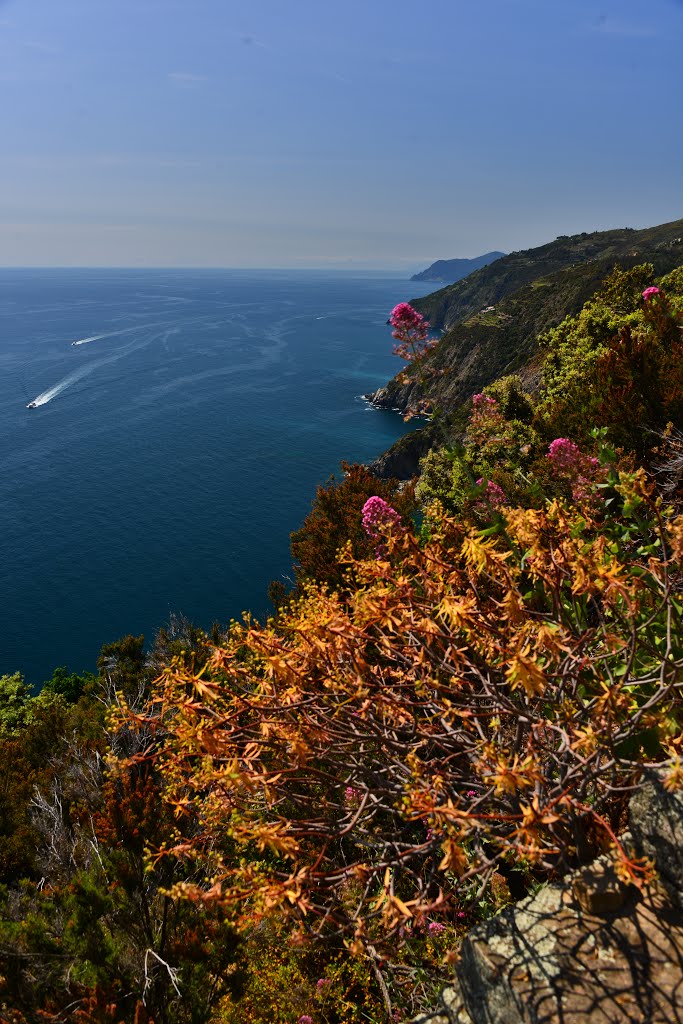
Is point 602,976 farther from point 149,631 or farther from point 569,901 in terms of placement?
point 149,631

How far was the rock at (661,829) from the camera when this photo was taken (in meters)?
3.19

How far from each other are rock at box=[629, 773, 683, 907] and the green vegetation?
0.15 meters

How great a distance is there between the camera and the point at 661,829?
327cm

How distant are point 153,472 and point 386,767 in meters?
64.8

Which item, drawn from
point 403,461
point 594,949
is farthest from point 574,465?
point 403,461

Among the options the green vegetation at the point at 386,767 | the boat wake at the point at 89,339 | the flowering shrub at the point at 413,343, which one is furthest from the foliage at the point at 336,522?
the boat wake at the point at 89,339

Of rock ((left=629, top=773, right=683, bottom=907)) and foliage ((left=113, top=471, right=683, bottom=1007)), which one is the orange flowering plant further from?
rock ((left=629, top=773, right=683, bottom=907))

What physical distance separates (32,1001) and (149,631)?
3635cm

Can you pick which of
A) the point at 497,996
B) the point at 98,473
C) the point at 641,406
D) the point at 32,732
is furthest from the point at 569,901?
the point at 98,473

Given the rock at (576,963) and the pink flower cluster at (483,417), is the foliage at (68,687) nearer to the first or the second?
the pink flower cluster at (483,417)

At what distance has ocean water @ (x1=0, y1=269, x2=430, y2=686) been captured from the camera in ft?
142

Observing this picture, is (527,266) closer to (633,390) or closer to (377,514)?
(633,390)

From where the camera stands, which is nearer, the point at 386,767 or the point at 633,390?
the point at 386,767

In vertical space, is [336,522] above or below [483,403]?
below
